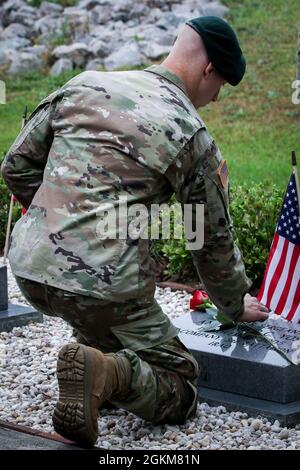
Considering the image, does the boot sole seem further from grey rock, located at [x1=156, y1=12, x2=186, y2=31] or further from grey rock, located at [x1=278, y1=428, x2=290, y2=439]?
grey rock, located at [x1=156, y1=12, x2=186, y2=31]

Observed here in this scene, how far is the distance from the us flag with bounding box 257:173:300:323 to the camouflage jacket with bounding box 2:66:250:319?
0.71m

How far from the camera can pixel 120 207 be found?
4465 mm

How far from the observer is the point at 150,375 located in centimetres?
461

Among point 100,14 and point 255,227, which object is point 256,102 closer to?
point 100,14

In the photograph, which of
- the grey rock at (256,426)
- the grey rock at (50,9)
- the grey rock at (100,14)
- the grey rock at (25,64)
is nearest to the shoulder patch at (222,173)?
the grey rock at (256,426)

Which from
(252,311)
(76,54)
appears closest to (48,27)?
(76,54)

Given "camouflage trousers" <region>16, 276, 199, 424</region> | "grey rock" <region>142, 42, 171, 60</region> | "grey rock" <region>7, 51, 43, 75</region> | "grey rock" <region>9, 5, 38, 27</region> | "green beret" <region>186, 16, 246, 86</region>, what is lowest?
"grey rock" <region>7, 51, 43, 75</region>

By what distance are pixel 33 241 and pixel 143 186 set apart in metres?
0.52

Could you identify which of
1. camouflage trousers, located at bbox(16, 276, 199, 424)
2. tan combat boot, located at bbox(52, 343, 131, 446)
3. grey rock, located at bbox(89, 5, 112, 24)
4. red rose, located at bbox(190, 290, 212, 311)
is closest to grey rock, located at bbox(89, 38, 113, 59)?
grey rock, located at bbox(89, 5, 112, 24)

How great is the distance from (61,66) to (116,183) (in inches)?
473

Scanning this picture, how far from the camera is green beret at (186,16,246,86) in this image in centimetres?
472

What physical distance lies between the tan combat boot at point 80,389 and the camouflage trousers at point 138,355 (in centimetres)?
25

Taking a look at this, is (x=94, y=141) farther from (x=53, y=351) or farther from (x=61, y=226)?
(x=53, y=351)

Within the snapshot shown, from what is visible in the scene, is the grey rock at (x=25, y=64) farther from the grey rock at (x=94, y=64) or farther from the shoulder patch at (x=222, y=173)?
the shoulder patch at (x=222, y=173)
